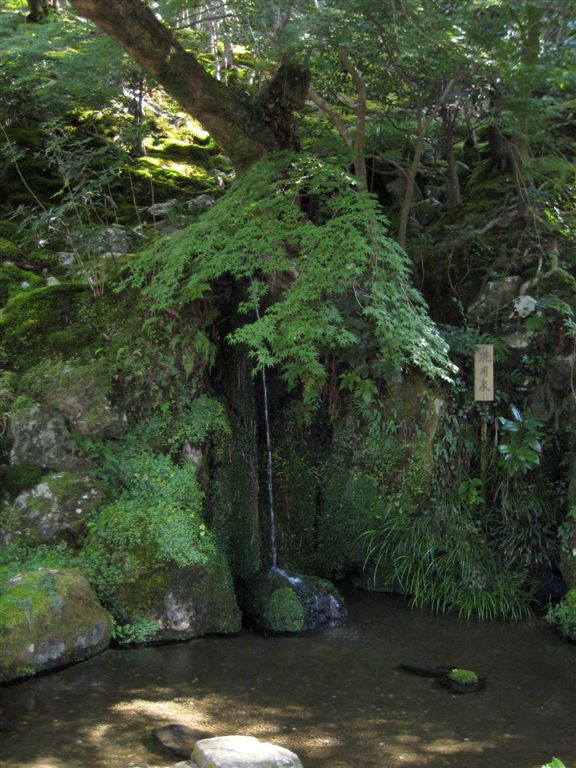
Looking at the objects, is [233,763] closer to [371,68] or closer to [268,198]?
[268,198]

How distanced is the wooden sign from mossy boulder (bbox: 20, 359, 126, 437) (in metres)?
3.63

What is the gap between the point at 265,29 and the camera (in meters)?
8.46

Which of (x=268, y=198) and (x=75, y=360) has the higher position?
(x=268, y=198)

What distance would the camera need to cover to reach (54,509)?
6762 mm

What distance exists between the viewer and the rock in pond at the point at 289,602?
22.5ft

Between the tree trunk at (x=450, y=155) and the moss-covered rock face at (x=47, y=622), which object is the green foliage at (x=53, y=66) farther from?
the moss-covered rock face at (x=47, y=622)

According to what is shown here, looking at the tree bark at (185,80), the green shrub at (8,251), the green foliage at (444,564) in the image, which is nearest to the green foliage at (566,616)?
the green foliage at (444,564)

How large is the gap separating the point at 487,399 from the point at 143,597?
12.8ft

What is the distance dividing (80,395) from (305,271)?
2564 millimetres

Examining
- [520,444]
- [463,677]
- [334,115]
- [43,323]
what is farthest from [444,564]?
[334,115]

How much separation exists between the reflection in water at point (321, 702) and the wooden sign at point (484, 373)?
2.37 m

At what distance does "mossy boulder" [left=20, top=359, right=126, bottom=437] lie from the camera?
7277mm

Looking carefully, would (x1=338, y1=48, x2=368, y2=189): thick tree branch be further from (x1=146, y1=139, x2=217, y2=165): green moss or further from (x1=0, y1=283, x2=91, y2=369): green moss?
(x1=146, y1=139, x2=217, y2=165): green moss

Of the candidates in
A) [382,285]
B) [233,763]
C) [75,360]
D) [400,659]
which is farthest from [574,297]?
[233,763]
